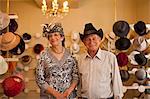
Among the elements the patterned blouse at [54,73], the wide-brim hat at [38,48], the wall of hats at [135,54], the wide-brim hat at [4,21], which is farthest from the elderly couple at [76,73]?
the wide-brim hat at [38,48]

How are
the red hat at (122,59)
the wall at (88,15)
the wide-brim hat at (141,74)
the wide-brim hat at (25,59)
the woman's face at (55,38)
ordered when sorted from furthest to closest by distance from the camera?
the wall at (88,15) < the wide-brim hat at (25,59) < the red hat at (122,59) < the wide-brim hat at (141,74) < the woman's face at (55,38)

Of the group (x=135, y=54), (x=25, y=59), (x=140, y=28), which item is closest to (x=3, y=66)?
(x=25, y=59)

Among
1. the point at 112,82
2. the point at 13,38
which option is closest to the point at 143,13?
the point at 13,38

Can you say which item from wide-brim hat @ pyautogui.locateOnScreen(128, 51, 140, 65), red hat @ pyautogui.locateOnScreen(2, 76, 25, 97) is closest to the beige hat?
red hat @ pyautogui.locateOnScreen(2, 76, 25, 97)

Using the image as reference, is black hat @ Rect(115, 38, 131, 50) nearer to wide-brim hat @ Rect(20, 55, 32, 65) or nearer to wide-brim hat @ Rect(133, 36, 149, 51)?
wide-brim hat @ Rect(133, 36, 149, 51)

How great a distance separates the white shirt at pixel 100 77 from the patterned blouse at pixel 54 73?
11 centimetres

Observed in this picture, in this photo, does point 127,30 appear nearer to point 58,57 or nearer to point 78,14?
point 78,14

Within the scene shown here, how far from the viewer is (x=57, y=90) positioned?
231cm

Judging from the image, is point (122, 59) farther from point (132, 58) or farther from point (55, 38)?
point (55, 38)

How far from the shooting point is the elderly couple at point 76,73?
89.7 inches

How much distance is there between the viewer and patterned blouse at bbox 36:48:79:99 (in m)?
2.29

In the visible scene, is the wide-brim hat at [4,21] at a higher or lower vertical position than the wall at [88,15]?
lower

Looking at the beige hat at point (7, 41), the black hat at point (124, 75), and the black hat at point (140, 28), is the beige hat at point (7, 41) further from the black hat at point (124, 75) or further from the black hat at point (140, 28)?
the black hat at point (140, 28)

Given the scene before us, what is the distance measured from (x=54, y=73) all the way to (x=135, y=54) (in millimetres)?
2049
